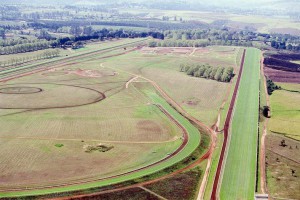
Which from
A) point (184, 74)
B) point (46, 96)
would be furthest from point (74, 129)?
point (184, 74)

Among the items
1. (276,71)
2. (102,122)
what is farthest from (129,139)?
(276,71)

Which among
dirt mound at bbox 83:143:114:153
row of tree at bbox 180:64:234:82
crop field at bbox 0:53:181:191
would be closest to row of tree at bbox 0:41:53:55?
crop field at bbox 0:53:181:191

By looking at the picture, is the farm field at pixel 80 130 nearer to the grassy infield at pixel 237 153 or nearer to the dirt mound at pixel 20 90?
the dirt mound at pixel 20 90

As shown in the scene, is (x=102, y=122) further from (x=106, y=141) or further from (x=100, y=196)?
(x=100, y=196)

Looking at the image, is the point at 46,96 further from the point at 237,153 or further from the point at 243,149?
the point at 243,149

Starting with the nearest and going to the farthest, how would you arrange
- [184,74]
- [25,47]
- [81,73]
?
[81,73] → [184,74] → [25,47]
